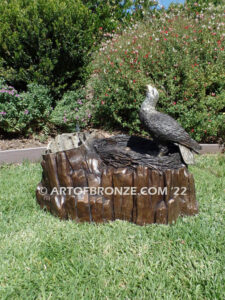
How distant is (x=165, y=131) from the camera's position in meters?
2.16

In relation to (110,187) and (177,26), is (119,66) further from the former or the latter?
(110,187)

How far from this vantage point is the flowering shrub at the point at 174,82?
15.1 feet

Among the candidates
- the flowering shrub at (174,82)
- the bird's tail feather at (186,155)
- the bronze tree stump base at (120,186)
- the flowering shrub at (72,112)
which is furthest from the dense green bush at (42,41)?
the bird's tail feather at (186,155)

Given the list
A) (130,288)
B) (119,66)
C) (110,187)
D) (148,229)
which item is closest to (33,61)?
(119,66)

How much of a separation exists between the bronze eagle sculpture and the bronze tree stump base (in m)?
0.11

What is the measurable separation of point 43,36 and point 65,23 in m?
0.52

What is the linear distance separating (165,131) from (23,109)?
3.38m

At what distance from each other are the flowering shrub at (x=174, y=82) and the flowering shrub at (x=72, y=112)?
0.31 metres

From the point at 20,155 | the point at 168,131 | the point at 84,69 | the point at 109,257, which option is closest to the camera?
the point at 109,257

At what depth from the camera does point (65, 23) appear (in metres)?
4.86

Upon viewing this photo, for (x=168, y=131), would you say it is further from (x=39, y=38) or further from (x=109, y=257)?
(x=39, y=38)

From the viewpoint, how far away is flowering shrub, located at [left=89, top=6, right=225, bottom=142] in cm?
461

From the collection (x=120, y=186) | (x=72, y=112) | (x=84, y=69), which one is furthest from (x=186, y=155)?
(x=84, y=69)

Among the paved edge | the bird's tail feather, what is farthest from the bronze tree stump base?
the paved edge
